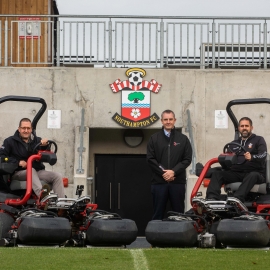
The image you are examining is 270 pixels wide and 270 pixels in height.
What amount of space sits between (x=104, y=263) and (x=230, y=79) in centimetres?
1184

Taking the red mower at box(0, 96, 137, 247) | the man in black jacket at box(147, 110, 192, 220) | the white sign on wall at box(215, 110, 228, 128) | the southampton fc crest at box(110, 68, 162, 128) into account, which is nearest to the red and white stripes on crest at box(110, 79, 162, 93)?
the southampton fc crest at box(110, 68, 162, 128)

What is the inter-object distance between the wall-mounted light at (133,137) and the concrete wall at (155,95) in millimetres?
919

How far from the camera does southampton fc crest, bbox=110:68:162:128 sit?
21344 mm

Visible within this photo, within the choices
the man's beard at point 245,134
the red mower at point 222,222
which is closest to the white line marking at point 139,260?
the red mower at point 222,222

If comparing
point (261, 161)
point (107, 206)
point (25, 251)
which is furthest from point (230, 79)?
point (25, 251)

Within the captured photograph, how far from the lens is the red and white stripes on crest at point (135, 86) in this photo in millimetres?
21438

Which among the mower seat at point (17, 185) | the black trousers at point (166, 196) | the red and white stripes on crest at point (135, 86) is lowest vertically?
the black trousers at point (166, 196)

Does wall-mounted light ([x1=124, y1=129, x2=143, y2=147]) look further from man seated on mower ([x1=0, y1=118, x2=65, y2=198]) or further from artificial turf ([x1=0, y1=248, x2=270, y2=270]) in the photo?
artificial turf ([x1=0, y1=248, x2=270, y2=270])

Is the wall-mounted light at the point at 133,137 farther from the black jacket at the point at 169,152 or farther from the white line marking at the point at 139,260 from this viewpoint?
the white line marking at the point at 139,260

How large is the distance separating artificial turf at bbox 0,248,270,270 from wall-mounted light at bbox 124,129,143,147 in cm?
1074

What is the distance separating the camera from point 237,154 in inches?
534

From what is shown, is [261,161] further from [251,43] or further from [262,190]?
[251,43]

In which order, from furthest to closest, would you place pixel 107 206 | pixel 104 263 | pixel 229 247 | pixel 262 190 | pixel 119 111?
pixel 107 206, pixel 119 111, pixel 262 190, pixel 229 247, pixel 104 263

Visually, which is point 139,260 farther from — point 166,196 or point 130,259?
point 166,196
